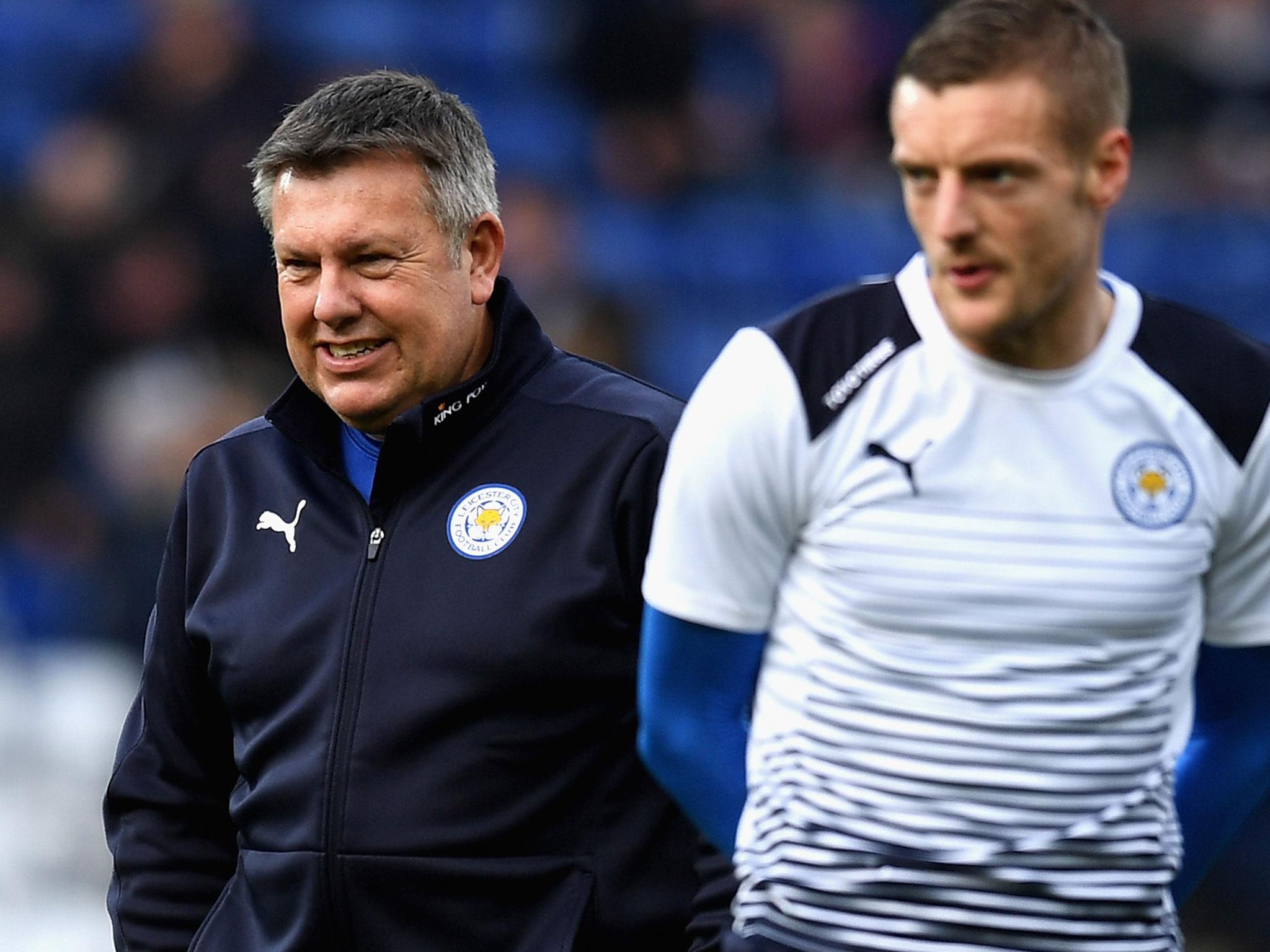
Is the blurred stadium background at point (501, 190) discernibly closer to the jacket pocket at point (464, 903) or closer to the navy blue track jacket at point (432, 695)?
the navy blue track jacket at point (432, 695)

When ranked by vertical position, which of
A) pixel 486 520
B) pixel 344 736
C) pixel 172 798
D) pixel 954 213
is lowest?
pixel 172 798

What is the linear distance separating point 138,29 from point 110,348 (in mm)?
1874

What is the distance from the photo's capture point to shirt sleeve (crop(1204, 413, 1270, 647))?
2295 mm

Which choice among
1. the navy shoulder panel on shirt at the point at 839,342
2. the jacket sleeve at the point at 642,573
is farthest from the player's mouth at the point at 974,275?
the jacket sleeve at the point at 642,573

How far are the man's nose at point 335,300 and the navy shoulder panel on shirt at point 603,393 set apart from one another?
28 centimetres

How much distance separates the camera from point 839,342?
2.31 meters

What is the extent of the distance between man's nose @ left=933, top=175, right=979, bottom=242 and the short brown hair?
0.10 m

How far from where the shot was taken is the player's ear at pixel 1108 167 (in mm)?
2215

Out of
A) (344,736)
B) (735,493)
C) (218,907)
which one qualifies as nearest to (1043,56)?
(735,493)

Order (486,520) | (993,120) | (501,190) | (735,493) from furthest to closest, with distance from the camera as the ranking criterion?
(501,190)
(486,520)
(735,493)
(993,120)

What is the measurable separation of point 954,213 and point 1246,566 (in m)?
0.52

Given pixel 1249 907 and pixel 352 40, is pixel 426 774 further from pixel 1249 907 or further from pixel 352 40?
pixel 352 40

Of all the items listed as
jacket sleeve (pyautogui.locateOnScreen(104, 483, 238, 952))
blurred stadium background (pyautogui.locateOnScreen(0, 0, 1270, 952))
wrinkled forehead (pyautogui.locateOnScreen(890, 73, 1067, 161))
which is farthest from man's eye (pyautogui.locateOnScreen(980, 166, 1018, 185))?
blurred stadium background (pyautogui.locateOnScreen(0, 0, 1270, 952))

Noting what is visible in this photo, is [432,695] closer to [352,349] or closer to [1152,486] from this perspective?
[352,349]
